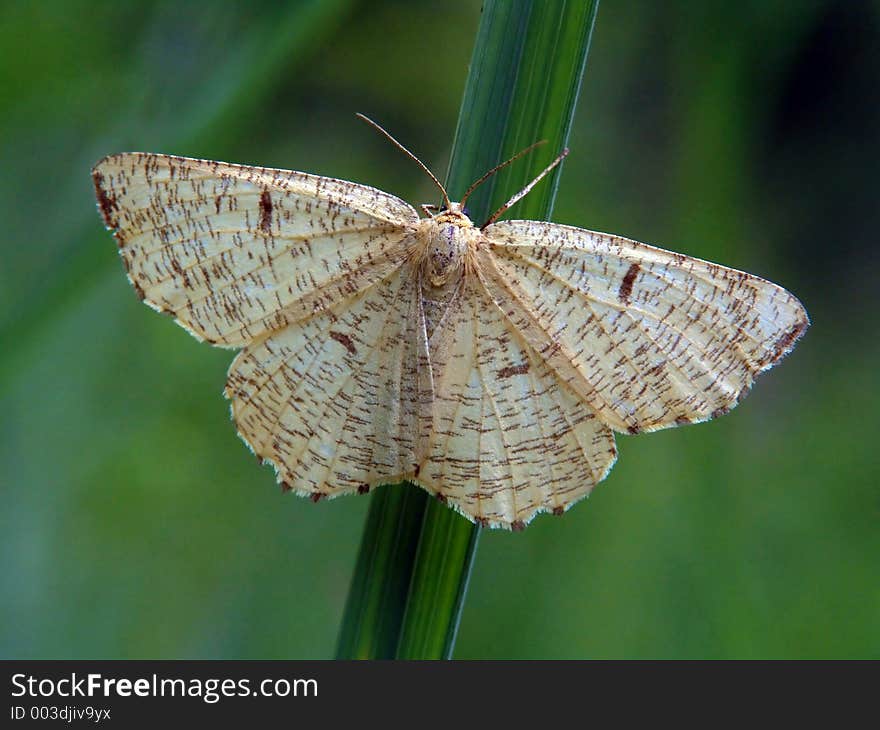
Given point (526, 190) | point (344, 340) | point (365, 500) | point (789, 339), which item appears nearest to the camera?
point (789, 339)

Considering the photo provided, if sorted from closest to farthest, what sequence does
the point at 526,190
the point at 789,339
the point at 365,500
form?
the point at 789,339 < the point at 526,190 < the point at 365,500

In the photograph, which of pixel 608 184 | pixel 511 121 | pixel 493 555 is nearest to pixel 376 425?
pixel 511 121

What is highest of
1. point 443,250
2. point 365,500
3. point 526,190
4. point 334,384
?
point 526,190

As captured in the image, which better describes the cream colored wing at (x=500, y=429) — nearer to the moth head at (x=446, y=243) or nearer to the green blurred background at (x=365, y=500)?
the moth head at (x=446, y=243)

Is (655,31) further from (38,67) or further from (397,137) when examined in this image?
(38,67)

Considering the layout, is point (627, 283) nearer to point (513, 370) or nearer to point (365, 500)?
point (513, 370)

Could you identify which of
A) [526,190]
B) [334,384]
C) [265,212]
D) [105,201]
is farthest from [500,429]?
[105,201]
